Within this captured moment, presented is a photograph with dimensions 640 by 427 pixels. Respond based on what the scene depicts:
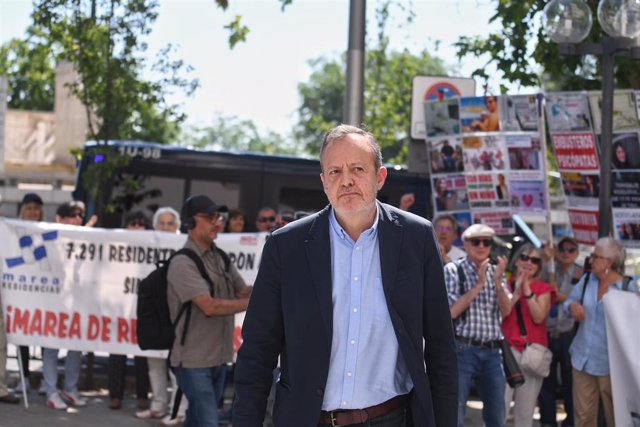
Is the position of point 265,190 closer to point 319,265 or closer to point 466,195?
point 466,195

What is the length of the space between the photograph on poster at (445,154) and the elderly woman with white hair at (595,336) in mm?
2805

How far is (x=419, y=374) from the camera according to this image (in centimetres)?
454

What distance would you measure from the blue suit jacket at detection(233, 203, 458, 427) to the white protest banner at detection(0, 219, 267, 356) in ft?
21.3

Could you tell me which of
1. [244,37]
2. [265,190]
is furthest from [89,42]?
[265,190]

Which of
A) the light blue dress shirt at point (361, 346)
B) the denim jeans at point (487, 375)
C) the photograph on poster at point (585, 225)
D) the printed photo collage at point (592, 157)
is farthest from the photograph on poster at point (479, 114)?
the light blue dress shirt at point (361, 346)

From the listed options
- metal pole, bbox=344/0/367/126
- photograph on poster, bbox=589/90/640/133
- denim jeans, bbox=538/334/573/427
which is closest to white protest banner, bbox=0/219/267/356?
metal pole, bbox=344/0/367/126

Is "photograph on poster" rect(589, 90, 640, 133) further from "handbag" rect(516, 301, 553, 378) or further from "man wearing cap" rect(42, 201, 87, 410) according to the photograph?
"man wearing cap" rect(42, 201, 87, 410)

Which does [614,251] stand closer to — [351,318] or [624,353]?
[624,353]

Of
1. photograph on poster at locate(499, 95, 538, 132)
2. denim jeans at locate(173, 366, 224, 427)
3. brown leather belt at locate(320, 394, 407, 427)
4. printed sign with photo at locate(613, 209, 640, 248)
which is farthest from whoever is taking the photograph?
photograph on poster at locate(499, 95, 538, 132)

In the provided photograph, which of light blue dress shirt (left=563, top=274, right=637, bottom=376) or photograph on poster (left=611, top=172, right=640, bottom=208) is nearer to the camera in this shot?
light blue dress shirt (left=563, top=274, right=637, bottom=376)

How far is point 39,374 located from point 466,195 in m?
5.00

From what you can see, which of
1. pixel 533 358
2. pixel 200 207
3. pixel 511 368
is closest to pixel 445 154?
pixel 533 358

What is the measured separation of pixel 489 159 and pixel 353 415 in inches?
288

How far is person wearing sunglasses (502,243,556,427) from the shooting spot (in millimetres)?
9586
